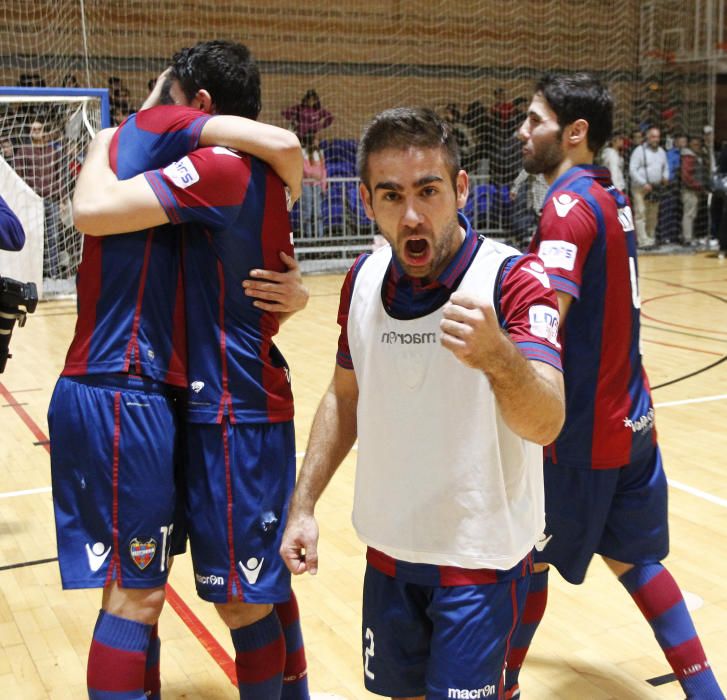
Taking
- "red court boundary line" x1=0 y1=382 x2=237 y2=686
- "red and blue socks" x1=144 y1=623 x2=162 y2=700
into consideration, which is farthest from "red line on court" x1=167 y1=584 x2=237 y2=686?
"red and blue socks" x1=144 y1=623 x2=162 y2=700

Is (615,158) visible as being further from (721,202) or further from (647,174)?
(721,202)

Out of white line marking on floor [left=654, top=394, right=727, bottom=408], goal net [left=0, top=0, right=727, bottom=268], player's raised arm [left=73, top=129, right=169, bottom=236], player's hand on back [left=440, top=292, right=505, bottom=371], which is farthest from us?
goal net [left=0, top=0, right=727, bottom=268]

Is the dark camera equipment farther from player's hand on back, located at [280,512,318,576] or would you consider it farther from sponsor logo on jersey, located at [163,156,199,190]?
player's hand on back, located at [280,512,318,576]

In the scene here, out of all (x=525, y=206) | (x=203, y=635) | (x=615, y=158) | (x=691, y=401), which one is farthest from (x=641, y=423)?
(x=615, y=158)

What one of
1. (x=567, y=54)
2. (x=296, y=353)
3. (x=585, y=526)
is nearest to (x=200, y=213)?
(x=585, y=526)

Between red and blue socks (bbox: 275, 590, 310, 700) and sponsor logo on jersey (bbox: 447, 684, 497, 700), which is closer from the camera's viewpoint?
sponsor logo on jersey (bbox: 447, 684, 497, 700)

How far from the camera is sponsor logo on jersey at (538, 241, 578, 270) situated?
2.77 m

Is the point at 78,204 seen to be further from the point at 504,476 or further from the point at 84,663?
the point at 84,663

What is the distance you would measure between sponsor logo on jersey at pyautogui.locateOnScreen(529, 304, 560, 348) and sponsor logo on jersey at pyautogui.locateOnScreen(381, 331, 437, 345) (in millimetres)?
211

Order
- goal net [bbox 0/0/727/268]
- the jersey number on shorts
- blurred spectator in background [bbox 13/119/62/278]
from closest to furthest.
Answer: the jersey number on shorts, blurred spectator in background [bbox 13/119/62/278], goal net [bbox 0/0/727/268]

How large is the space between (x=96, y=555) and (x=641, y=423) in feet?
5.27

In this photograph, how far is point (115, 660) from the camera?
90.5 inches

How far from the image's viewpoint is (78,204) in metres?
2.30

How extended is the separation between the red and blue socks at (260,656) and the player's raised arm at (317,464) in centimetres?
43
